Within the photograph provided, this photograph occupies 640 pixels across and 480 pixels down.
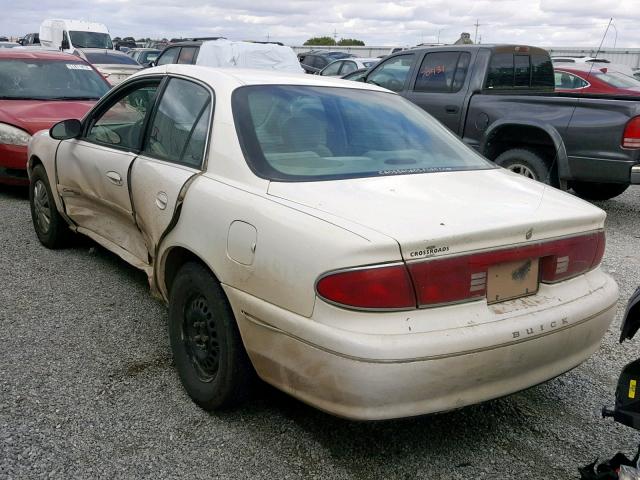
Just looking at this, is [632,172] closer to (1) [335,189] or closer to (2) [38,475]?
(1) [335,189]

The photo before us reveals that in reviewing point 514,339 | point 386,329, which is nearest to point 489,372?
point 514,339

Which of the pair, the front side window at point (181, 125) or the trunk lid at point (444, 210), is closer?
the trunk lid at point (444, 210)

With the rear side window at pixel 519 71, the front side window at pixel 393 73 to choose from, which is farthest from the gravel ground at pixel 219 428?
the front side window at pixel 393 73

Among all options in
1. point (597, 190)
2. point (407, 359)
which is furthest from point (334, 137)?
point (597, 190)

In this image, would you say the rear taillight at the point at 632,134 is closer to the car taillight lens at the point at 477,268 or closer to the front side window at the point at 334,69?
the car taillight lens at the point at 477,268

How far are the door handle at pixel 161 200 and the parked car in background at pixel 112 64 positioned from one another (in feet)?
44.4

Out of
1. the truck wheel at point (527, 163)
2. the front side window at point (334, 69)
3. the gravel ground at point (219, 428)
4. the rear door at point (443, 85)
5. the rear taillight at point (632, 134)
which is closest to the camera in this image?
the gravel ground at point (219, 428)

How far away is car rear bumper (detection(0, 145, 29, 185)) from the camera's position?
726 cm

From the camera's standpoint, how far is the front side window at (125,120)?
4.04m

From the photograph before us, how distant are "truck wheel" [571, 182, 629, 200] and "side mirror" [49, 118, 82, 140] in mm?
5957

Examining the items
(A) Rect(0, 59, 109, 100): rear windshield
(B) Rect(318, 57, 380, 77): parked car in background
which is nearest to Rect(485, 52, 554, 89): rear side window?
(A) Rect(0, 59, 109, 100): rear windshield

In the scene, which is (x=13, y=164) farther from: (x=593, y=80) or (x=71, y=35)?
(x=71, y=35)

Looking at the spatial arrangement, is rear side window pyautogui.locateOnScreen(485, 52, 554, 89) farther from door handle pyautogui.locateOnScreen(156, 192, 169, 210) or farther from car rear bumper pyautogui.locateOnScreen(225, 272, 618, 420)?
car rear bumper pyautogui.locateOnScreen(225, 272, 618, 420)

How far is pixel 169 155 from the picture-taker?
3613 mm
